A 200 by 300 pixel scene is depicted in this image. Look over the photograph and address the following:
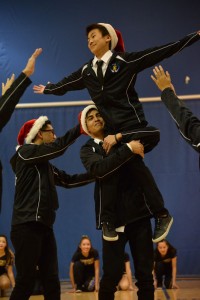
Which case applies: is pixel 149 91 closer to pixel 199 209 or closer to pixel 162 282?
pixel 199 209

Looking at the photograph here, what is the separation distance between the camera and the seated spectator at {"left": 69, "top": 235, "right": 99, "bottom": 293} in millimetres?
7723

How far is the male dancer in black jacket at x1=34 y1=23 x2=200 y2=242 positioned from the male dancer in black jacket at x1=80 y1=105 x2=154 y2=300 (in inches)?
3.3

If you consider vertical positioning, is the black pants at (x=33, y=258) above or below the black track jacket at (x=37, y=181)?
below

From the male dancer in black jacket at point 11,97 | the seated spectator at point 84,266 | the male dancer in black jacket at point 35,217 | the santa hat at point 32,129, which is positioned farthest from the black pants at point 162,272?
Answer: the male dancer in black jacket at point 11,97

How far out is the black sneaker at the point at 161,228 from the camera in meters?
3.41

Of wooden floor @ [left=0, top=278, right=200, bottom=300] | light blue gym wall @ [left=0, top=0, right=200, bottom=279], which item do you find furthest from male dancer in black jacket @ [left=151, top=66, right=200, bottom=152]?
light blue gym wall @ [left=0, top=0, right=200, bottom=279]

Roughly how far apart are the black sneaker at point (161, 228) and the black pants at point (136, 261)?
0.09 meters

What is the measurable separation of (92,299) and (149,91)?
405 centimetres

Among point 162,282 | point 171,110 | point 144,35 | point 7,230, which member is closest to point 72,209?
point 7,230

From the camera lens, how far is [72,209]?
8516mm

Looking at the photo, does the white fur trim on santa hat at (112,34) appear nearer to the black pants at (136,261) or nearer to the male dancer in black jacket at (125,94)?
the male dancer in black jacket at (125,94)

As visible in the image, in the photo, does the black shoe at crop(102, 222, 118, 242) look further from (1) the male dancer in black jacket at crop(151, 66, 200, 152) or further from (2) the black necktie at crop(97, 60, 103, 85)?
(2) the black necktie at crop(97, 60, 103, 85)

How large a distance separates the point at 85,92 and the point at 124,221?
5950mm

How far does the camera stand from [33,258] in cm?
367
